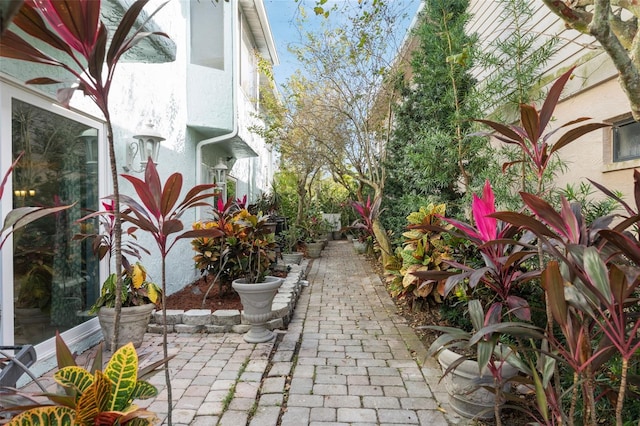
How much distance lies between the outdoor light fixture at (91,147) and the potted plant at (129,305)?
3.47 ft

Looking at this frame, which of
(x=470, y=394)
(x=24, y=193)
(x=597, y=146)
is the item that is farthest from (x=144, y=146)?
(x=597, y=146)

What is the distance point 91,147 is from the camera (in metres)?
3.63

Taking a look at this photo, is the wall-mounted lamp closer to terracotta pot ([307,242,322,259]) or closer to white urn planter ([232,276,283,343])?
white urn planter ([232,276,283,343])

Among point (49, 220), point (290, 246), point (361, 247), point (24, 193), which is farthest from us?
point (361, 247)

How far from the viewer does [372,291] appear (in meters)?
6.04

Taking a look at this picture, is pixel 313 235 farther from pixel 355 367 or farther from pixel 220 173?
pixel 355 367

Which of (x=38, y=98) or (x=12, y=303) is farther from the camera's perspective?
(x=38, y=98)

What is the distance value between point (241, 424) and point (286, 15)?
5931mm

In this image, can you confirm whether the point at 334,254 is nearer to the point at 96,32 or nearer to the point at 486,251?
the point at 486,251

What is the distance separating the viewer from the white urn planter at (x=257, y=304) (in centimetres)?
355

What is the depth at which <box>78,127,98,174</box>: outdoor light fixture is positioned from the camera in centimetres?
356

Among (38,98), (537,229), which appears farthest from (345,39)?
(537,229)

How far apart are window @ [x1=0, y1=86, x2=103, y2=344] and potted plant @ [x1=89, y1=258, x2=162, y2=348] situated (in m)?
0.30

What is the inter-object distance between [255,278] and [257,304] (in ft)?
1.21
